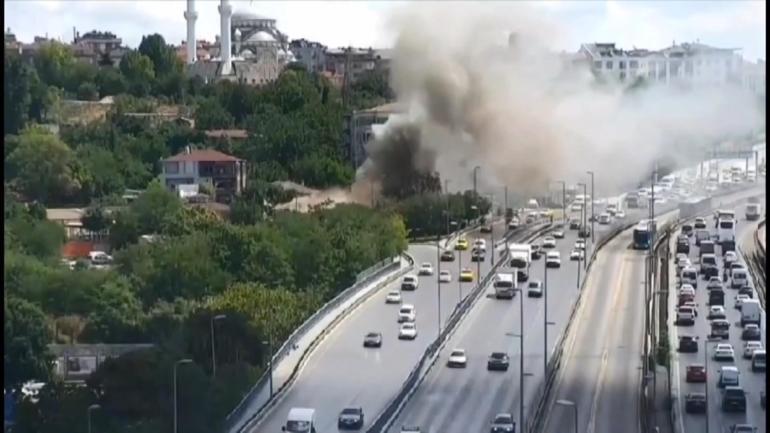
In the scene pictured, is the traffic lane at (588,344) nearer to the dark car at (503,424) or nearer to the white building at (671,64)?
the dark car at (503,424)

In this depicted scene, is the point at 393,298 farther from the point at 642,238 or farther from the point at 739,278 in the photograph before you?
the point at 642,238

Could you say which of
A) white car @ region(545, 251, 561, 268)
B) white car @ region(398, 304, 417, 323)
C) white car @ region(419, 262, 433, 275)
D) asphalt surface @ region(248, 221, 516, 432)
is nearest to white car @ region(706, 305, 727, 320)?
asphalt surface @ region(248, 221, 516, 432)

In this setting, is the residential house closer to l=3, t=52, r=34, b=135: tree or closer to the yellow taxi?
l=3, t=52, r=34, b=135: tree

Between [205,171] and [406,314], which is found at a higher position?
[205,171]

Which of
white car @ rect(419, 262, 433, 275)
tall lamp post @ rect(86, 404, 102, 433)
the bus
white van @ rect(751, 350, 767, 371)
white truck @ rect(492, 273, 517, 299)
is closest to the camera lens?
tall lamp post @ rect(86, 404, 102, 433)

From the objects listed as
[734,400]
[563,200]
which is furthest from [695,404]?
[563,200]

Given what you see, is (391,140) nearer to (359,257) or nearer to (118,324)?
Result: (359,257)
